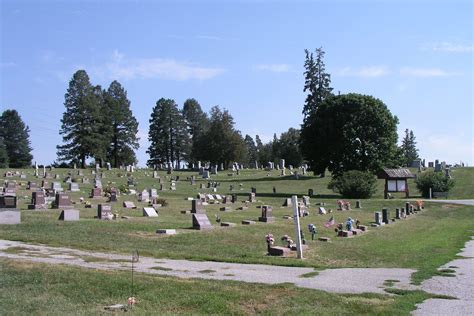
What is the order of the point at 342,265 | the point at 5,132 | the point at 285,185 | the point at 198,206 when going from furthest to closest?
the point at 5,132 < the point at 285,185 < the point at 198,206 < the point at 342,265

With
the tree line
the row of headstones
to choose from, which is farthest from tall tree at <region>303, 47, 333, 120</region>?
the row of headstones

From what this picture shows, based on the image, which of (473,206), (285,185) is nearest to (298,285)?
(473,206)

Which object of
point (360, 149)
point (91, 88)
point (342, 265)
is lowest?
point (342, 265)

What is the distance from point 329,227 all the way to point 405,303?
1731cm

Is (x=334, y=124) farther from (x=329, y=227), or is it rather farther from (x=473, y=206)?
(x=329, y=227)

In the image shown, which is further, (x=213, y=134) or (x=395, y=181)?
(x=213, y=134)

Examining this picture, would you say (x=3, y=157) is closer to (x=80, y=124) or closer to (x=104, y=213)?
(x=80, y=124)

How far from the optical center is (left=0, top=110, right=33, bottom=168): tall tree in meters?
101

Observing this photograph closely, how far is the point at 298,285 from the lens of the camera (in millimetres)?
12281

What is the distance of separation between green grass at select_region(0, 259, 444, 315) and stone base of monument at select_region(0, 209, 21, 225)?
1104 cm

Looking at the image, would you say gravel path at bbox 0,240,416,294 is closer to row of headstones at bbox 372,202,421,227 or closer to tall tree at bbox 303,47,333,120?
row of headstones at bbox 372,202,421,227

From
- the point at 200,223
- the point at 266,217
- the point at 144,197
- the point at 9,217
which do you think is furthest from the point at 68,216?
the point at 144,197

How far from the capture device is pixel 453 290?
12.5 m

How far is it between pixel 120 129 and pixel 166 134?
1535 cm
